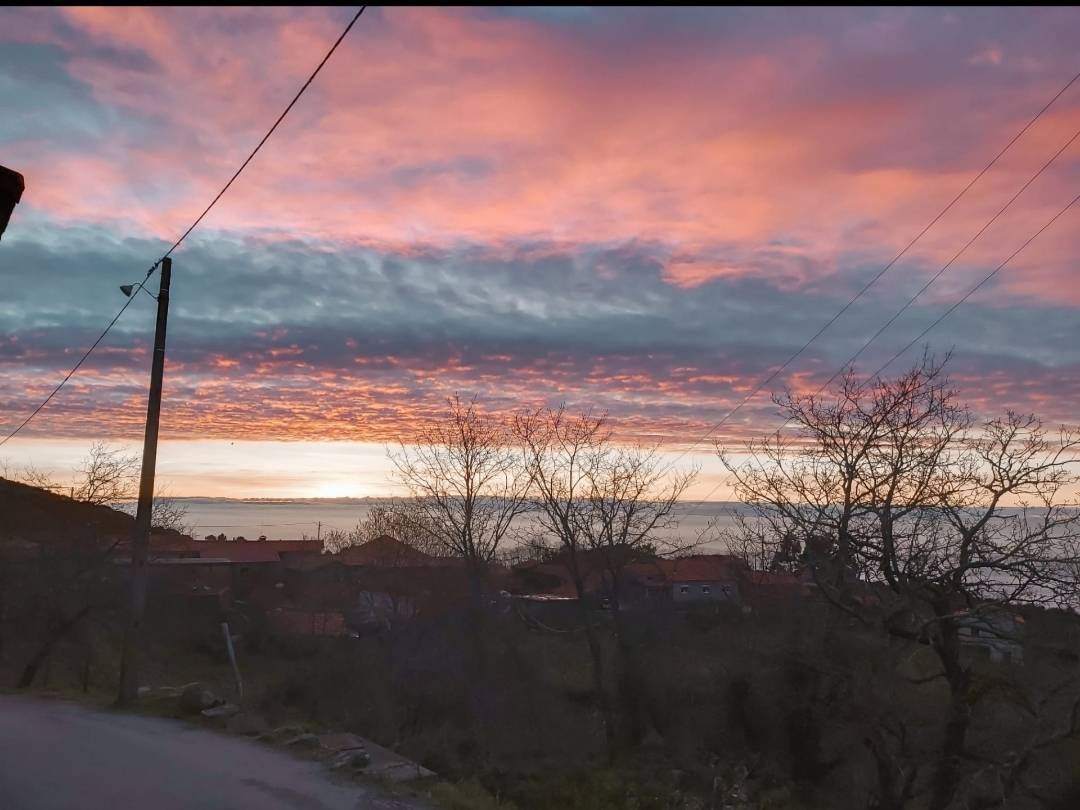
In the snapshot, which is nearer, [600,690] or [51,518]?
[600,690]

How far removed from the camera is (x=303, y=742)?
11.7 meters

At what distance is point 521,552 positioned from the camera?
116ft

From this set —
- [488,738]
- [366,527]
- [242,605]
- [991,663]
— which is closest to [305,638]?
[242,605]

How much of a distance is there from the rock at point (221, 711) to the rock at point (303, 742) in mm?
2390

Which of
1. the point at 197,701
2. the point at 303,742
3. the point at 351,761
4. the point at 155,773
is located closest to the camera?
the point at 155,773

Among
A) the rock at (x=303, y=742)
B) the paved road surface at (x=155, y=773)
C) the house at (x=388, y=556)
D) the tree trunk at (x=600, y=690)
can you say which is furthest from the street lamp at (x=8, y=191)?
the house at (x=388, y=556)

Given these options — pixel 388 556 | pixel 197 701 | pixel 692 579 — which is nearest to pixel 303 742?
pixel 197 701

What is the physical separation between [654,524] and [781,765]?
8125mm

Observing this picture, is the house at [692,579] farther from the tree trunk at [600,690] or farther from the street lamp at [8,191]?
the street lamp at [8,191]

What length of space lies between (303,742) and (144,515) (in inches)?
263

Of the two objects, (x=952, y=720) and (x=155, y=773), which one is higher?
(x=155, y=773)

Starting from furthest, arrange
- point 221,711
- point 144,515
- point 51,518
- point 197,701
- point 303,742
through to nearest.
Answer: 1. point 51,518
2. point 144,515
3. point 197,701
4. point 221,711
5. point 303,742

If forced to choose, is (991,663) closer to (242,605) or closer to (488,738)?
(488,738)

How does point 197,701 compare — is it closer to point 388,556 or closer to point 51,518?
point 51,518
